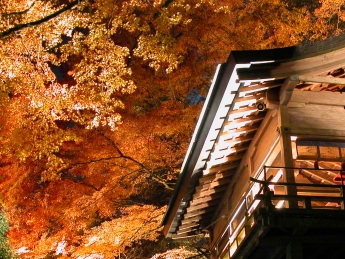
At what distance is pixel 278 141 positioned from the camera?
1123 cm

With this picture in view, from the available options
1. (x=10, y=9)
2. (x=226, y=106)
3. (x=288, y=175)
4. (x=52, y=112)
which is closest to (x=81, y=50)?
(x=52, y=112)

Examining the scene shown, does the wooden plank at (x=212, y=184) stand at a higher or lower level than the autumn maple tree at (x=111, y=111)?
lower

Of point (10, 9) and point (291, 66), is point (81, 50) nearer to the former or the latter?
point (10, 9)

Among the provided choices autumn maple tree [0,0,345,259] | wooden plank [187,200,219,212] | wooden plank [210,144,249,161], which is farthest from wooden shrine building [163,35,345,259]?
autumn maple tree [0,0,345,259]

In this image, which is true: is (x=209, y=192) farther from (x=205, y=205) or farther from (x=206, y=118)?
(x=206, y=118)

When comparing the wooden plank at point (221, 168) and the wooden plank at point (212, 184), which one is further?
the wooden plank at point (212, 184)

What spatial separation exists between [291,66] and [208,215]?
8180mm

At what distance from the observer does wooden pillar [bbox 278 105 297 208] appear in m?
10.4

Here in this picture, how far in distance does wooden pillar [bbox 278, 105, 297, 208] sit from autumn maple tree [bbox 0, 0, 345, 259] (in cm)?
872

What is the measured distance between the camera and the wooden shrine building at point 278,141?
9.78 m

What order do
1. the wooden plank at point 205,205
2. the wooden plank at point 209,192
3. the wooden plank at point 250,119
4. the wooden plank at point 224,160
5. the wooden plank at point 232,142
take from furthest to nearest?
the wooden plank at point 205,205 < the wooden plank at point 209,192 < the wooden plank at point 224,160 < the wooden plank at point 232,142 < the wooden plank at point 250,119

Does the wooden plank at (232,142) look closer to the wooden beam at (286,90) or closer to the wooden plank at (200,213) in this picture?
the wooden beam at (286,90)

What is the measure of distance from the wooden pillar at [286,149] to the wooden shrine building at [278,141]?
0.07ft

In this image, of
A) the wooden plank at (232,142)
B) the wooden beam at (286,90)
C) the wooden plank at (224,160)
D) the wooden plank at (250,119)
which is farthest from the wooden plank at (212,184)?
the wooden beam at (286,90)
